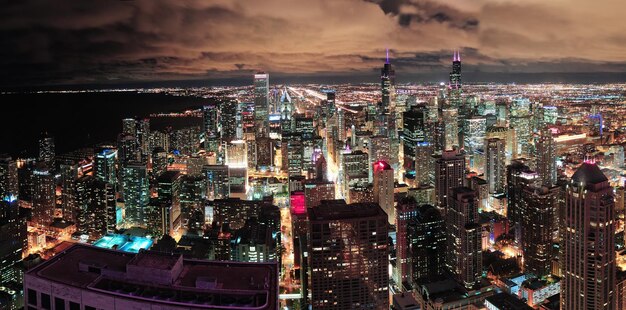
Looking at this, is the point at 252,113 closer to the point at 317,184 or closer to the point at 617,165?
the point at 317,184

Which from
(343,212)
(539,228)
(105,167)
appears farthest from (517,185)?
(105,167)

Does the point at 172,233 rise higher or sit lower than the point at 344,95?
lower

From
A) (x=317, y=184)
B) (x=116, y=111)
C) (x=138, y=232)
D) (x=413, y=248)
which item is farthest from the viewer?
(x=116, y=111)

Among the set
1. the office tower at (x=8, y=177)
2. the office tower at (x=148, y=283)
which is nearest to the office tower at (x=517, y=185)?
the office tower at (x=148, y=283)

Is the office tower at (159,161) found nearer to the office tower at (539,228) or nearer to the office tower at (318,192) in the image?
the office tower at (318,192)

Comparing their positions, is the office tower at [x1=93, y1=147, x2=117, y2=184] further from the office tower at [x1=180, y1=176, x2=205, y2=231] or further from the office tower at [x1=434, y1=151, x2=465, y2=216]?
the office tower at [x1=434, y1=151, x2=465, y2=216]

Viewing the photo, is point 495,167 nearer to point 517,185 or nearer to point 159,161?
point 517,185

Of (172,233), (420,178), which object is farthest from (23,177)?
(420,178)
